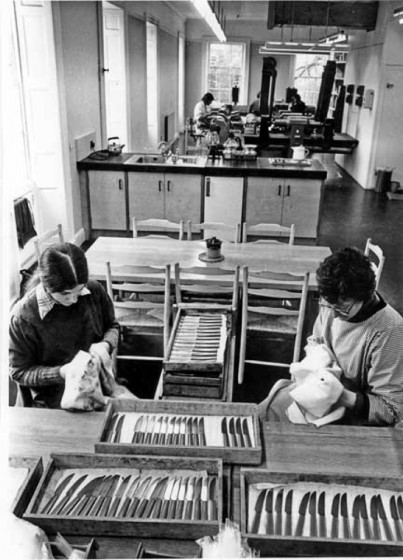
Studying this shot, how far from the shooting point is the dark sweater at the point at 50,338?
7.28ft

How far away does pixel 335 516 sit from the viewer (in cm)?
136

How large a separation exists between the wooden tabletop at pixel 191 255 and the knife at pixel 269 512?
2.09 meters

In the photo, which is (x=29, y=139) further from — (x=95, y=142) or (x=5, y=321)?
(x=5, y=321)

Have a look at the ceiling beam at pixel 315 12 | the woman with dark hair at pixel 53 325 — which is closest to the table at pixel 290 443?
the woman with dark hair at pixel 53 325

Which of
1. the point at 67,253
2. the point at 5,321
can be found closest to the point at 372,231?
the point at 67,253

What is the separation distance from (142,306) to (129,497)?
6.74 feet

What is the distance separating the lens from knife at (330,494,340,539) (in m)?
1.31

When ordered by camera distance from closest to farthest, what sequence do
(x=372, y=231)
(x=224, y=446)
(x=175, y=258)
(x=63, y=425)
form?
(x=224, y=446) → (x=63, y=425) → (x=175, y=258) → (x=372, y=231)

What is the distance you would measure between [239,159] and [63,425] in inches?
211

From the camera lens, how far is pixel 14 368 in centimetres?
223

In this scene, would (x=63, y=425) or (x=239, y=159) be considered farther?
(x=239, y=159)

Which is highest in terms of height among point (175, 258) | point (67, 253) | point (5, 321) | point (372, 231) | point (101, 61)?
point (101, 61)

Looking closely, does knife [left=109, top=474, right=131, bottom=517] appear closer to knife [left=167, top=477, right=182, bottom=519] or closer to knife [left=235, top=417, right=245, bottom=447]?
knife [left=167, top=477, right=182, bottom=519]

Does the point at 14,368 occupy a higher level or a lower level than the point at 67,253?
lower
